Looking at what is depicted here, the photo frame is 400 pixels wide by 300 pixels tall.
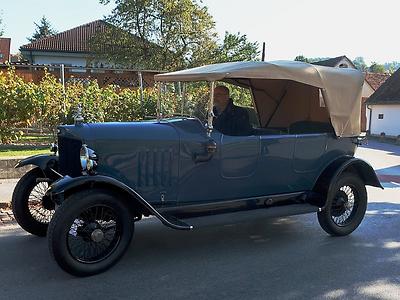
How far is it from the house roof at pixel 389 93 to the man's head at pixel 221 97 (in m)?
27.3

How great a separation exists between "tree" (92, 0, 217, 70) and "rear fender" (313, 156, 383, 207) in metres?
22.2

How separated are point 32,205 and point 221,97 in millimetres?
2590

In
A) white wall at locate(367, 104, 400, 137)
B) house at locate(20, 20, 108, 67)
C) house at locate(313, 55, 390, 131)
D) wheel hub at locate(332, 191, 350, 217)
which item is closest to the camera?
wheel hub at locate(332, 191, 350, 217)

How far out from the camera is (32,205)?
566cm

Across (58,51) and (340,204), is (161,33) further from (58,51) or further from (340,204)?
(340,204)

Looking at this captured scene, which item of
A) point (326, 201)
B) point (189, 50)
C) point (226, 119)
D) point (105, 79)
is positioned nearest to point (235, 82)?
point (226, 119)

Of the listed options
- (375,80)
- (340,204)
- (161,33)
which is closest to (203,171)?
(340,204)

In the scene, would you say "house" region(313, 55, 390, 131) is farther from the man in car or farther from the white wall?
the man in car

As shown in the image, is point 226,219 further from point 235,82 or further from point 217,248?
point 235,82

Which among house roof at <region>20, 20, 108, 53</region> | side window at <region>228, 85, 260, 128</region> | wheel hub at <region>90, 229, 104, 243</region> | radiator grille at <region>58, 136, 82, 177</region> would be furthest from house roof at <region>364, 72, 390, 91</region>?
wheel hub at <region>90, 229, 104, 243</region>

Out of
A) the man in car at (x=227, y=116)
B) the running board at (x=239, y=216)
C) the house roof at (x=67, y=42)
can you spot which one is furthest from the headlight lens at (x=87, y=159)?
the house roof at (x=67, y=42)

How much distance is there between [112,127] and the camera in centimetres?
488

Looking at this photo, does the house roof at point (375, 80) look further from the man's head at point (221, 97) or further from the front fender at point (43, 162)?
the front fender at point (43, 162)

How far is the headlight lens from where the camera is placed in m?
4.49
